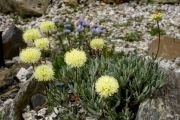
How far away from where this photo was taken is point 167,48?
12.6m

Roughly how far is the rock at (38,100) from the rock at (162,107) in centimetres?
202

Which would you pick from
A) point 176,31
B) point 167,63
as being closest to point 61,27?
point 176,31

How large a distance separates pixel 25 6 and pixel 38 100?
940 cm

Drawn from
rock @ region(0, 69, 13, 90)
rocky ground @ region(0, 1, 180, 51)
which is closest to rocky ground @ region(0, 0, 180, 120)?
rocky ground @ region(0, 1, 180, 51)

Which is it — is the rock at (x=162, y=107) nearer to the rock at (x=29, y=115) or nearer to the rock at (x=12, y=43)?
the rock at (x=29, y=115)

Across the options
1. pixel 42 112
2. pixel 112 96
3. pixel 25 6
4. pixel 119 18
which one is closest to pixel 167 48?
pixel 119 18

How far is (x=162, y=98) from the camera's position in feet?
22.7

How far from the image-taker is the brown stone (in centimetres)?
1242

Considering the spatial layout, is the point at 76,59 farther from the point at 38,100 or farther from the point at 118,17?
the point at 118,17

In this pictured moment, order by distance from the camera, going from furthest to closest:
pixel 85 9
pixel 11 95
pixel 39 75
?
1. pixel 85 9
2. pixel 11 95
3. pixel 39 75

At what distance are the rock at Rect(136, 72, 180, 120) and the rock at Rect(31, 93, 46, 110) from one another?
2017 mm

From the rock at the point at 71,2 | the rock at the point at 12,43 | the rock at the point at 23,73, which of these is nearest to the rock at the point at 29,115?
the rock at the point at 23,73

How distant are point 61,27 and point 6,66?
3740 mm

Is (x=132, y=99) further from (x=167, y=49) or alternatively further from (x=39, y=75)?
(x=167, y=49)
